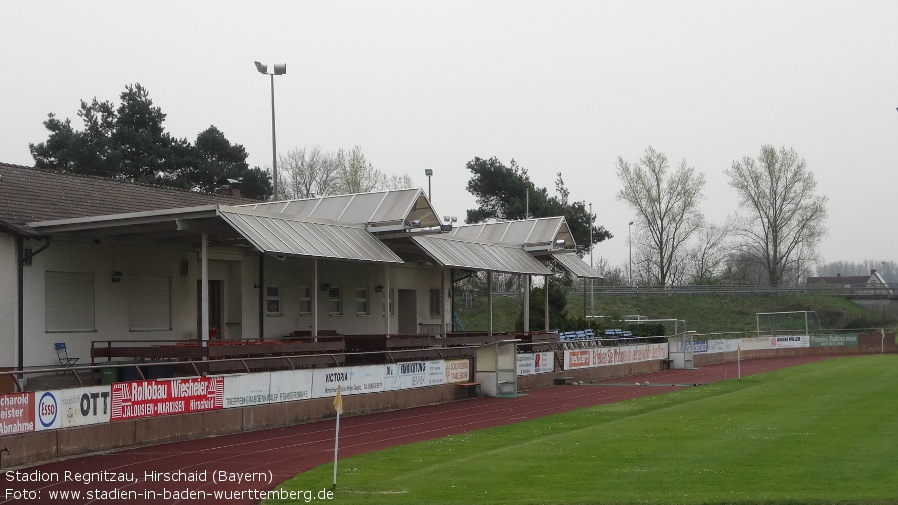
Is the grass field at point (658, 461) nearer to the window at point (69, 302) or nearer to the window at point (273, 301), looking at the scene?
the window at point (69, 302)

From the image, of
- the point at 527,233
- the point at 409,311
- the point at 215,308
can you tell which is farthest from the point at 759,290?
the point at 215,308

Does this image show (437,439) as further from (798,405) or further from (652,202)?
(652,202)

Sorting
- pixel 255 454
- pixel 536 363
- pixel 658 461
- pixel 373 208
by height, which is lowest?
pixel 255 454

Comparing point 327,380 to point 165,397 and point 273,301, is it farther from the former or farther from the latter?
point 273,301

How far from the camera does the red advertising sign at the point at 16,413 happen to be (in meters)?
15.4

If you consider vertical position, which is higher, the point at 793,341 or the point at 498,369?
the point at 498,369

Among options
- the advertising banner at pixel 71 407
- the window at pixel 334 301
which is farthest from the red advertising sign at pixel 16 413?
the window at pixel 334 301

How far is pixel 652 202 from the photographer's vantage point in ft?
287

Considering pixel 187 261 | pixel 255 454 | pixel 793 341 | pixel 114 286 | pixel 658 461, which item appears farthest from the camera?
pixel 793 341

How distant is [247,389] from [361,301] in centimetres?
1572

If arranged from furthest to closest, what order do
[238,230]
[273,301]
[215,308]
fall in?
[273,301], [215,308], [238,230]

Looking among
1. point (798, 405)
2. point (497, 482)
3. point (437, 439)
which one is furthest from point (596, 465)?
point (798, 405)

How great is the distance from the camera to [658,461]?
15453 millimetres

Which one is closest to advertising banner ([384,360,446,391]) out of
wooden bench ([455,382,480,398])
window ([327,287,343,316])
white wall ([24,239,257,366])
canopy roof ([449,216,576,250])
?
wooden bench ([455,382,480,398])
